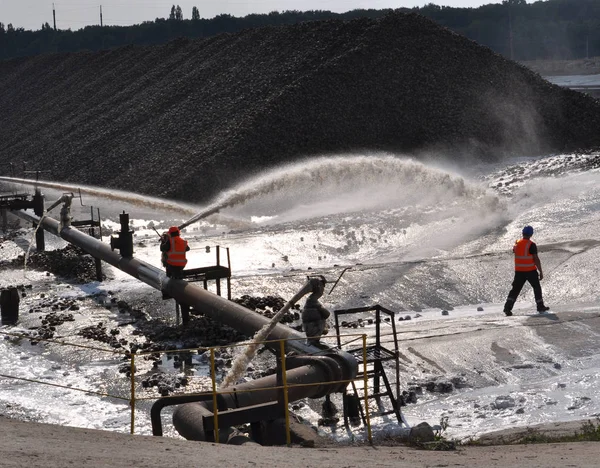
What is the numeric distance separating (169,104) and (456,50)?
579 inches

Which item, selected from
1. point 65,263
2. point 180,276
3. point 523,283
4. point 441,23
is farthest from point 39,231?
point 441,23

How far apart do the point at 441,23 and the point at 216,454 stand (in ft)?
372

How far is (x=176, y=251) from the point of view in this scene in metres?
17.2

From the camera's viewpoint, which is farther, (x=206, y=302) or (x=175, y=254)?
(x=175, y=254)

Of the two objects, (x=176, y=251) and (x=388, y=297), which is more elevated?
(x=176, y=251)

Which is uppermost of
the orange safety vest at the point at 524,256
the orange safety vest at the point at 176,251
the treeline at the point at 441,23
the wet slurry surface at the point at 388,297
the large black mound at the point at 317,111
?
the treeline at the point at 441,23

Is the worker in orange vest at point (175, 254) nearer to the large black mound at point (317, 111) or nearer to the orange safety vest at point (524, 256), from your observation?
the orange safety vest at point (524, 256)

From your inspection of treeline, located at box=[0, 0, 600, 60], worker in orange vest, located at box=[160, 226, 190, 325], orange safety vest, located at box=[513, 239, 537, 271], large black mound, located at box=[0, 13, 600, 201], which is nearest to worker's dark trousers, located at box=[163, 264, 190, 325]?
worker in orange vest, located at box=[160, 226, 190, 325]

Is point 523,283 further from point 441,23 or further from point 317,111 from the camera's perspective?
point 441,23

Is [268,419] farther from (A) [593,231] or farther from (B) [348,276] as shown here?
(A) [593,231]

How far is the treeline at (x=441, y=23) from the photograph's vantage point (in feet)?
365

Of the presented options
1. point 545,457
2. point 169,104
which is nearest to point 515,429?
point 545,457

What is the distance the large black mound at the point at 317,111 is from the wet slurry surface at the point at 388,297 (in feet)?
13.3

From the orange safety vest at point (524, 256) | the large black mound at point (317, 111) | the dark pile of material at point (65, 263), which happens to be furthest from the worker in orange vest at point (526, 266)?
the large black mound at point (317, 111)
